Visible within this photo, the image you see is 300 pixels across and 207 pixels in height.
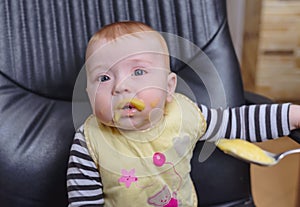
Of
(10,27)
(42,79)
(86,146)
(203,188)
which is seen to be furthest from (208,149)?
(10,27)

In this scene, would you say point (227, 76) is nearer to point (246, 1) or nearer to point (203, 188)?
point (203, 188)

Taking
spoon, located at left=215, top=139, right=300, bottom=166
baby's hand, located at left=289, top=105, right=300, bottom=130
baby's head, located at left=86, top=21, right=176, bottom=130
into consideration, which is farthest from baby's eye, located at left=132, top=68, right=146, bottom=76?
baby's hand, located at left=289, top=105, right=300, bottom=130

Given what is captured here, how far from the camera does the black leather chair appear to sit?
1062 millimetres

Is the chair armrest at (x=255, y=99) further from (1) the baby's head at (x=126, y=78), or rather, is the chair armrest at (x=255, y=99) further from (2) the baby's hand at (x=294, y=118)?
(1) the baby's head at (x=126, y=78)

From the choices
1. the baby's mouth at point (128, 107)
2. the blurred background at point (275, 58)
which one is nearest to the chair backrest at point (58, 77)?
the baby's mouth at point (128, 107)

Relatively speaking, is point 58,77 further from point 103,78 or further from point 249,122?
point 249,122

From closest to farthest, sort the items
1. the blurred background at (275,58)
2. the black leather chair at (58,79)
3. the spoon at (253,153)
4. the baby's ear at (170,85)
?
the spoon at (253,153)
the baby's ear at (170,85)
the black leather chair at (58,79)
the blurred background at (275,58)

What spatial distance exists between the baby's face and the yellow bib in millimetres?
32

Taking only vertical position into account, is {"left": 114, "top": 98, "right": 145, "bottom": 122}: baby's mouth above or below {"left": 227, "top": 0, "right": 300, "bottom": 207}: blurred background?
above

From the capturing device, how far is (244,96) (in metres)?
1.17

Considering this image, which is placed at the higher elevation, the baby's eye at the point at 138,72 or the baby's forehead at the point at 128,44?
the baby's forehead at the point at 128,44

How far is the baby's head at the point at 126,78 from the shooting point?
87 cm

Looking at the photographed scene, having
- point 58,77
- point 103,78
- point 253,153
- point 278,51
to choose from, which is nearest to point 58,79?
point 58,77

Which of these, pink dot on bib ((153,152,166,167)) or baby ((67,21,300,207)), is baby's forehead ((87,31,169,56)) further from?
pink dot on bib ((153,152,166,167))
